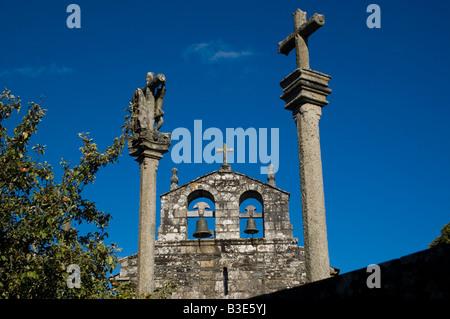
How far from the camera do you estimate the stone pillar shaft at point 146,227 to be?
24.2ft

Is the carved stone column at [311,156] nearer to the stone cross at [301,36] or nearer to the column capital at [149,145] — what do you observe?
the stone cross at [301,36]

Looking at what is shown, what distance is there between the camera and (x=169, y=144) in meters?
8.05

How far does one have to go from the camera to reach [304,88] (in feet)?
20.2

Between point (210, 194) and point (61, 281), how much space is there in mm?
6326

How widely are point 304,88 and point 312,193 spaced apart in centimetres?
128

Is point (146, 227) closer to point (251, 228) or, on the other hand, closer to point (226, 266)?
point (226, 266)

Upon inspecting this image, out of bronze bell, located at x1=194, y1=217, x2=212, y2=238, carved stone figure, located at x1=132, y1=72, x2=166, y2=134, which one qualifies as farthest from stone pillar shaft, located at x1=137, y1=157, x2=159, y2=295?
bronze bell, located at x1=194, y1=217, x2=212, y2=238

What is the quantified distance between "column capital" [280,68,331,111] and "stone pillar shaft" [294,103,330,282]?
86 mm

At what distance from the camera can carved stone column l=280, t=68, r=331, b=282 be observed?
5.61 meters

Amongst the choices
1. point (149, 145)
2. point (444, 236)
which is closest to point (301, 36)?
point (149, 145)

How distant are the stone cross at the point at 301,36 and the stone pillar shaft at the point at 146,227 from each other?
267cm

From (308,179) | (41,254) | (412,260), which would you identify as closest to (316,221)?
(308,179)

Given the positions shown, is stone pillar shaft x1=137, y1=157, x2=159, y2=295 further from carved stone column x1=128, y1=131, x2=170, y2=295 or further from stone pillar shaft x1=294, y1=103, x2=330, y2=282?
stone pillar shaft x1=294, y1=103, x2=330, y2=282
